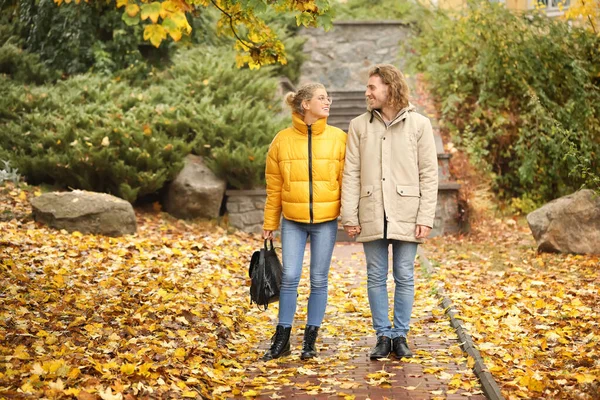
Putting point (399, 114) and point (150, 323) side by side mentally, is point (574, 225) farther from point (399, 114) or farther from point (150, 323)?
point (150, 323)

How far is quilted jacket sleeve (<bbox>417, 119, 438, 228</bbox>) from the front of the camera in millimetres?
5957

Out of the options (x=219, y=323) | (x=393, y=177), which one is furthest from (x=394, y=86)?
(x=219, y=323)

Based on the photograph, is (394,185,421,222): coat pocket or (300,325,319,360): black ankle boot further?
(300,325,319,360): black ankle boot

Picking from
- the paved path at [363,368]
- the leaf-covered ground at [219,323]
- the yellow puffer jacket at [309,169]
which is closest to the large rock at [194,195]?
the leaf-covered ground at [219,323]

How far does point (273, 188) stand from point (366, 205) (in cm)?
70

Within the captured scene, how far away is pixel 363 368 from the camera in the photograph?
5.85 m

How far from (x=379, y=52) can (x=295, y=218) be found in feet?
48.1

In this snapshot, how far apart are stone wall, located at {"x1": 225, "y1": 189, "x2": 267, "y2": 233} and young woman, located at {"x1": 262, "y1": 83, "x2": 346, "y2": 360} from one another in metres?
6.41

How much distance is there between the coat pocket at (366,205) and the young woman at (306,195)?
0.58ft

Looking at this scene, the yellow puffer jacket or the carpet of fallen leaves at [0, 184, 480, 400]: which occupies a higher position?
the yellow puffer jacket

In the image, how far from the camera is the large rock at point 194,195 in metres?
12.3

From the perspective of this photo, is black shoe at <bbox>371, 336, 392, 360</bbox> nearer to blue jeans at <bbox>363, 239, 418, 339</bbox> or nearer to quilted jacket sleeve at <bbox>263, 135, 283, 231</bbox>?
blue jeans at <bbox>363, 239, 418, 339</bbox>

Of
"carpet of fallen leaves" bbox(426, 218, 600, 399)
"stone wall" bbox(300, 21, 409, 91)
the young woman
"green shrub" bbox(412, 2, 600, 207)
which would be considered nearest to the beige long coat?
the young woman

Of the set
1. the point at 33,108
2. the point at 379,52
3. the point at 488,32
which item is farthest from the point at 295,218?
the point at 379,52
